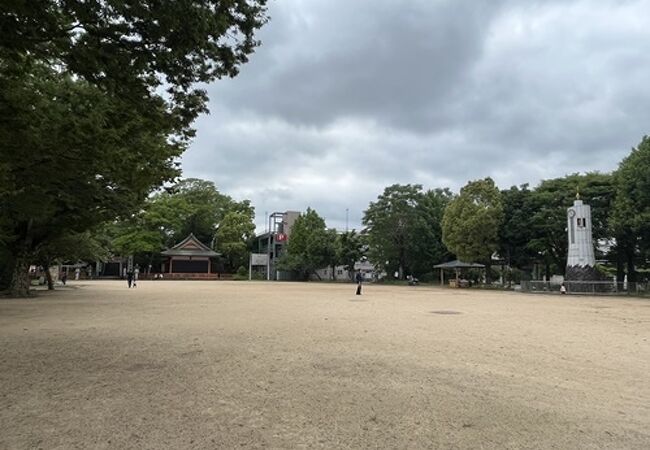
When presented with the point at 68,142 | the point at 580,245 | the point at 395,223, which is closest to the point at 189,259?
the point at 395,223

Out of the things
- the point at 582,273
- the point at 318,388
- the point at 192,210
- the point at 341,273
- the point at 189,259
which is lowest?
the point at 318,388

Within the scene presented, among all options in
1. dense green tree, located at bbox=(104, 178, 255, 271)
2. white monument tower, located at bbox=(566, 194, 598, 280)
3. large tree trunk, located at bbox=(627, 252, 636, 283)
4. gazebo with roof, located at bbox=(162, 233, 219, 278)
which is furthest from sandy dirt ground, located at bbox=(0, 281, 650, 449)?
gazebo with roof, located at bbox=(162, 233, 219, 278)

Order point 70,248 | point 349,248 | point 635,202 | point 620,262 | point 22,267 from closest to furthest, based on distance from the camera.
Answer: point 22,267
point 70,248
point 635,202
point 620,262
point 349,248

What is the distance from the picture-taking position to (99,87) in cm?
735

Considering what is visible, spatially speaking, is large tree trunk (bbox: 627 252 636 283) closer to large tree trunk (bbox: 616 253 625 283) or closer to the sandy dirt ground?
large tree trunk (bbox: 616 253 625 283)

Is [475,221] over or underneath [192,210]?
underneath

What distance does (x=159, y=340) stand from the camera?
953 centimetres

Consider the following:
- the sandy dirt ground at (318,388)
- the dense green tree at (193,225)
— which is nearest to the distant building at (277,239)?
the dense green tree at (193,225)

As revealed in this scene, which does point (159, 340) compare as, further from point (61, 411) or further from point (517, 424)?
point (517, 424)

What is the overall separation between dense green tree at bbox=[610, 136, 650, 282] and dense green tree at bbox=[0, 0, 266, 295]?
28331mm

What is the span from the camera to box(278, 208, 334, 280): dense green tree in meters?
62.2

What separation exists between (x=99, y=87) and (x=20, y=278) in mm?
20289

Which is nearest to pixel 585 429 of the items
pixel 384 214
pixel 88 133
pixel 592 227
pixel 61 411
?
A: pixel 61 411

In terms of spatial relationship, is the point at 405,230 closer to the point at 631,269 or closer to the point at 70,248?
the point at 631,269
